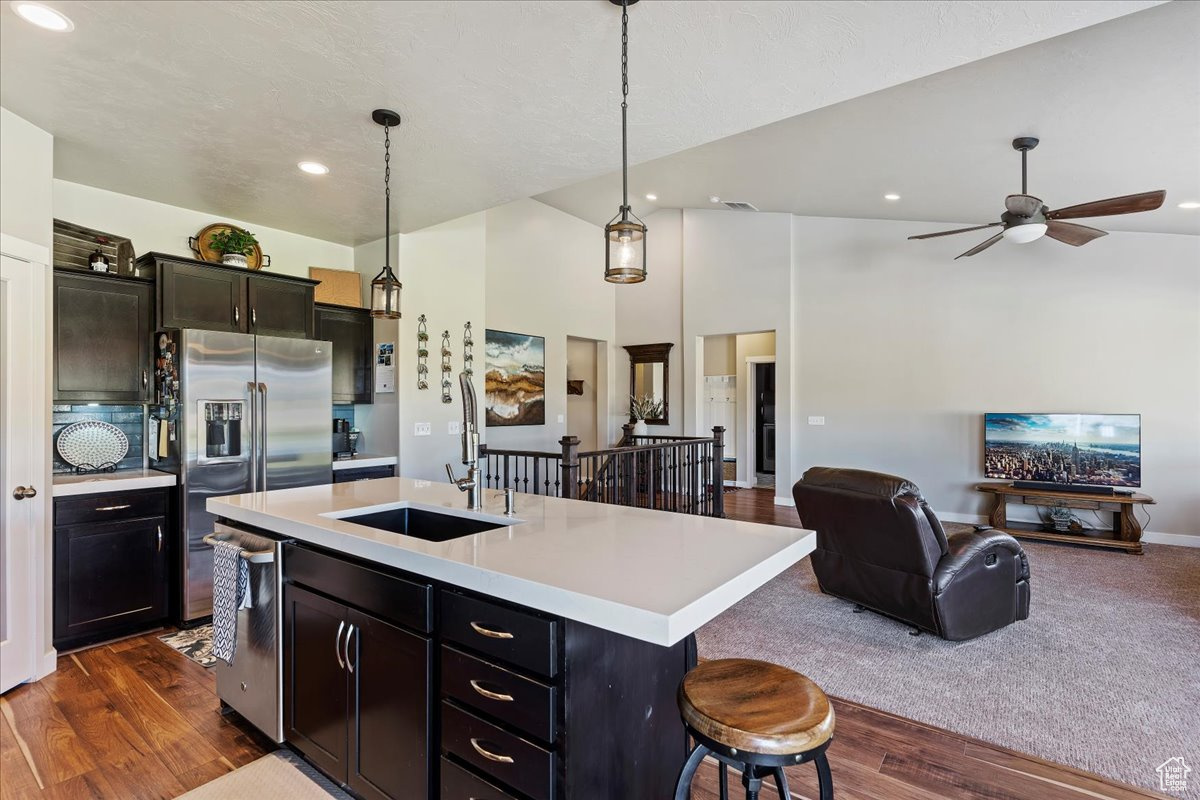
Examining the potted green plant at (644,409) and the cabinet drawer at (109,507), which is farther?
the potted green plant at (644,409)

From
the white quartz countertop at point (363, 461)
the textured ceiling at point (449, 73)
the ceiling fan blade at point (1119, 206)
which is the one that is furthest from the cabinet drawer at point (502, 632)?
the ceiling fan blade at point (1119, 206)

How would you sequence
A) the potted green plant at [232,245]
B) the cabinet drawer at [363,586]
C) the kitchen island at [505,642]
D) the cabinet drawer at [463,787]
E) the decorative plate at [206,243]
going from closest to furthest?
the kitchen island at [505,642]
the cabinet drawer at [463,787]
the cabinet drawer at [363,586]
the potted green plant at [232,245]
the decorative plate at [206,243]

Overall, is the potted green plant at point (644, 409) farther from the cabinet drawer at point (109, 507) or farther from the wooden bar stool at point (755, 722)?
the wooden bar stool at point (755, 722)

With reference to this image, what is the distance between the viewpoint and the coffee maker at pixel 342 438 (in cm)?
485

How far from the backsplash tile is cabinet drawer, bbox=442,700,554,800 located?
3489mm

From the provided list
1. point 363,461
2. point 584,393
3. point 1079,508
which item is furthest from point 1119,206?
point 584,393

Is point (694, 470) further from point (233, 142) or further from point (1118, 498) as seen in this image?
point (233, 142)

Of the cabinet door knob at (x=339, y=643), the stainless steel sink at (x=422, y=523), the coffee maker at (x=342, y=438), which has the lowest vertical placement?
the cabinet door knob at (x=339, y=643)

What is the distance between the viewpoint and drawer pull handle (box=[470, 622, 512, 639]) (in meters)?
1.41

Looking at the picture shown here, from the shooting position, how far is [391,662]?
5.61 ft

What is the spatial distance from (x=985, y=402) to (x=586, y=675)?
6.44m

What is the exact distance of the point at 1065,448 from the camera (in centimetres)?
568

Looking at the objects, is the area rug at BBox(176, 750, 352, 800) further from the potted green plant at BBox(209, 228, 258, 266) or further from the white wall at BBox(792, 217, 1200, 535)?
the white wall at BBox(792, 217, 1200, 535)

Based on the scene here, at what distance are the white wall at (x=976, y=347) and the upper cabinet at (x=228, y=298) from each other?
A: 574 centimetres
